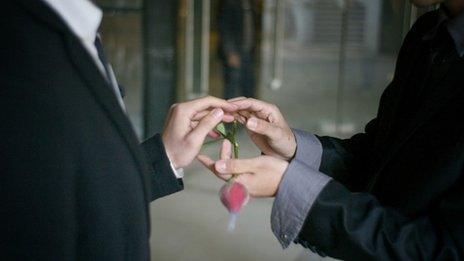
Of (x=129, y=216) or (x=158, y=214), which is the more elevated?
(x=129, y=216)

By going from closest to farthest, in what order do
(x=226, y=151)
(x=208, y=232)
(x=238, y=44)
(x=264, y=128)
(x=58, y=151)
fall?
(x=58, y=151) < (x=226, y=151) < (x=264, y=128) < (x=208, y=232) < (x=238, y=44)

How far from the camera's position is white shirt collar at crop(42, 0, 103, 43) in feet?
2.05

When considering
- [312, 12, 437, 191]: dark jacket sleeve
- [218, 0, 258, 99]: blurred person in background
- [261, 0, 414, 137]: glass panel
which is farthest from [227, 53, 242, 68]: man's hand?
[312, 12, 437, 191]: dark jacket sleeve

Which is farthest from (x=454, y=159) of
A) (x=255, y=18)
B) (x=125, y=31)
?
(x=255, y=18)

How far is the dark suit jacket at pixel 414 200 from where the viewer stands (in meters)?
0.92

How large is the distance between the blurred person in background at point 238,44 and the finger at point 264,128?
3158mm

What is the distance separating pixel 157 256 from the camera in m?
2.56

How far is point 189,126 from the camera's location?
110 cm

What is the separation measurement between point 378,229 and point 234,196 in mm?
281

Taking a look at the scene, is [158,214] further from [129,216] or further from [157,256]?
[129,216]

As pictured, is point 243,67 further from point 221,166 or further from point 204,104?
point 221,166

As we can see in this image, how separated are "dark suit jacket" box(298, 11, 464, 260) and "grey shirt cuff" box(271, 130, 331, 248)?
0.05ft

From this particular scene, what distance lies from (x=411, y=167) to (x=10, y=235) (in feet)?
2.50

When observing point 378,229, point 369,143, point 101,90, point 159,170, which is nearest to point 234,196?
point 159,170
